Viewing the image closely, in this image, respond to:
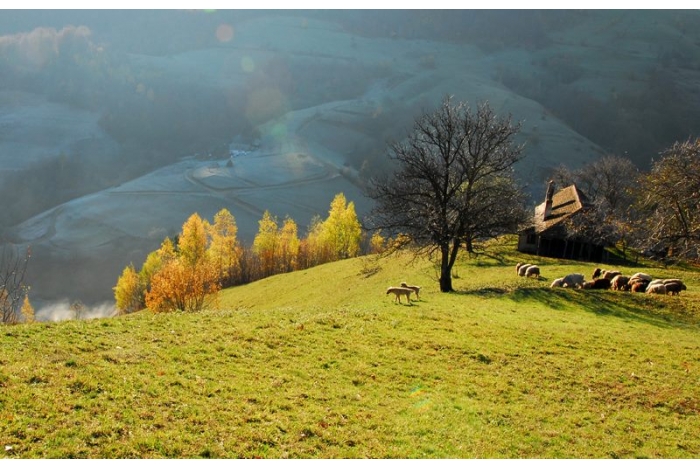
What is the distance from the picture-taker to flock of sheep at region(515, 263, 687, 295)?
30.2 metres

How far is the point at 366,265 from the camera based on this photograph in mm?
53156

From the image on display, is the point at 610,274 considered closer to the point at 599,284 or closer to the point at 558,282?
the point at 599,284

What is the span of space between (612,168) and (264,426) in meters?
78.0

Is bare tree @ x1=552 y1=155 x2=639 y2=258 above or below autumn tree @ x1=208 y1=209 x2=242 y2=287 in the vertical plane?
above

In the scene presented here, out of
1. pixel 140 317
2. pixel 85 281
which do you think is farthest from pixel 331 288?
pixel 85 281

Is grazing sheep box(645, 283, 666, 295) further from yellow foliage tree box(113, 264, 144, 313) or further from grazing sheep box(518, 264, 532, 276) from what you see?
yellow foliage tree box(113, 264, 144, 313)

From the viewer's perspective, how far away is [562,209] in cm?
5728

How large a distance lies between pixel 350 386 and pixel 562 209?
168 feet

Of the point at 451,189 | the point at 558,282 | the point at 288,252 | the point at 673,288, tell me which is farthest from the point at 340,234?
the point at 673,288

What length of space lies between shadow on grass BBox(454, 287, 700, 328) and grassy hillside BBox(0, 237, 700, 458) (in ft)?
3.27

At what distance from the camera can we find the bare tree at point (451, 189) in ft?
112

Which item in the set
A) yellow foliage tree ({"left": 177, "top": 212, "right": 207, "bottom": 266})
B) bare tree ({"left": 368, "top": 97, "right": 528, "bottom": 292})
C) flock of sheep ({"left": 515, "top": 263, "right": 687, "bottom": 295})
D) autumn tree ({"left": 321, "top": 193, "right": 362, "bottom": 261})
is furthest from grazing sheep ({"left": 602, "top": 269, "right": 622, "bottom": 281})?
yellow foliage tree ({"left": 177, "top": 212, "right": 207, "bottom": 266})

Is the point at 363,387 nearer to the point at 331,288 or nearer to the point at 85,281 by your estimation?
the point at 331,288

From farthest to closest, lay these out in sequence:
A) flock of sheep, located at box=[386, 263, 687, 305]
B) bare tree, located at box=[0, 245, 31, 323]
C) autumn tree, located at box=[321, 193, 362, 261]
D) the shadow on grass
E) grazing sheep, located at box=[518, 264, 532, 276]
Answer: autumn tree, located at box=[321, 193, 362, 261] → grazing sheep, located at box=[518, 264, 532, 276] → flock of sheep, located at box=[386, 263, 687, 305] → the shadow on grass → bare tree, located at box=[0, 245, 31, 323]
